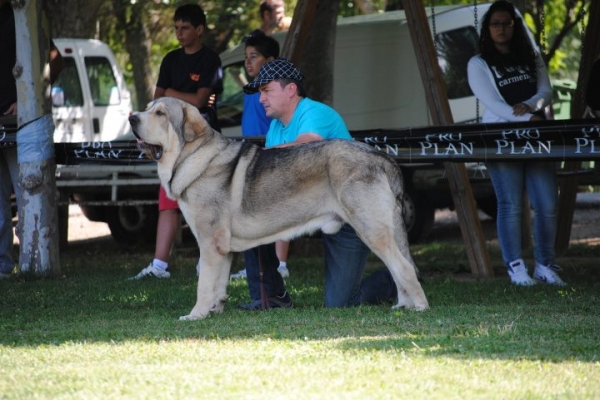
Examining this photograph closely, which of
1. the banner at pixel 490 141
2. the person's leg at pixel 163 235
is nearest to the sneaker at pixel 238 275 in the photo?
the person's leg at pixel 163 235

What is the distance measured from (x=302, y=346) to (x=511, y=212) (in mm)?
3741

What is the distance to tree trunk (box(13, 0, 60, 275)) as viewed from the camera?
33.3 ft

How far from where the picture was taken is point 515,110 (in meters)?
9.30

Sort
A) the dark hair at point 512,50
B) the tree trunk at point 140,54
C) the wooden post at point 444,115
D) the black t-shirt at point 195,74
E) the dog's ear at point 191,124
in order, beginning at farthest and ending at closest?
the tree trunk at point 140,54 < the black t-shirt at point 195,74 < the wooden post at point 444,115 < the dark hair at point 512,50 < the dog's ear at point 191,124

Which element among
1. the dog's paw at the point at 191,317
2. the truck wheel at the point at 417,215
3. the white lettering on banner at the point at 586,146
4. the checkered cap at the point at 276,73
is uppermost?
the checkered cap at the point at 276,73

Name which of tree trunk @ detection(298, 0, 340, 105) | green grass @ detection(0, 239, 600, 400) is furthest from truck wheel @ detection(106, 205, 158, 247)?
green grass @ detection(0, 239, 600, 400)

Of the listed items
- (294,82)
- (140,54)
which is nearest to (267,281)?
(294,82)

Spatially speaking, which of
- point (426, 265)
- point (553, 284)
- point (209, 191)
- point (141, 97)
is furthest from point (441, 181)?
point (141, 97)

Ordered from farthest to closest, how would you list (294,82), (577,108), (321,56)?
1. (321,56)
2. (577,108)
3. (294,82)

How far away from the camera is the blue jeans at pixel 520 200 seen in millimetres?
9250

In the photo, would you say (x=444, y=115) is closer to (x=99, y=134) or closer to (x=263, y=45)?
(x=263, y=45)

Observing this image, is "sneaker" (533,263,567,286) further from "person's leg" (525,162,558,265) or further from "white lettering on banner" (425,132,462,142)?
"white lettering on banner" (425,132,462,142)

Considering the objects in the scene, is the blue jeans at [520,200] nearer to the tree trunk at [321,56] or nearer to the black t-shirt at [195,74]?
the black t-shirt at [195,74]

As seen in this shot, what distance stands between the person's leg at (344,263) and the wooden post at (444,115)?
2.41m
